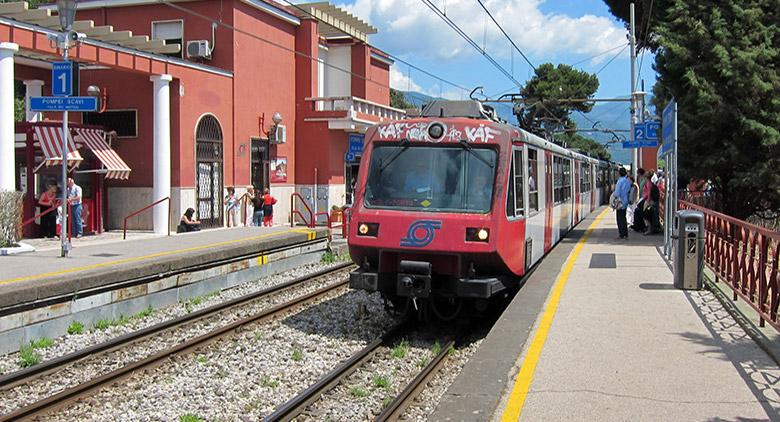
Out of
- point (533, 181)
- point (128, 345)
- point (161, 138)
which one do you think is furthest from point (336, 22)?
point (128, 345)

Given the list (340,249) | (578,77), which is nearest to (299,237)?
(340,249)

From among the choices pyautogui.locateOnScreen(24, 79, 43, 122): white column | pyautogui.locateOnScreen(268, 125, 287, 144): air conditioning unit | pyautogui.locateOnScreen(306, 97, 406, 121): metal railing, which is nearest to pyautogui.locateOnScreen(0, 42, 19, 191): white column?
pyautogui.locateOnScreen(24, 79, 43, 122): white column

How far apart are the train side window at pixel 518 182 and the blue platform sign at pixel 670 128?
3950mm

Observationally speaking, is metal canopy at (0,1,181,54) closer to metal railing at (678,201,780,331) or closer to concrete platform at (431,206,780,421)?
concrete platform at (431,206,780,421)

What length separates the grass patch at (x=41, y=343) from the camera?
9208mm

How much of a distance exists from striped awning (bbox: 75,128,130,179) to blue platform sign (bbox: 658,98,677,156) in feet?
44.2

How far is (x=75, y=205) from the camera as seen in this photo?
60.3 feet

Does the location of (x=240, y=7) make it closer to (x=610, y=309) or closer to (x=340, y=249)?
(x=340, y=249)

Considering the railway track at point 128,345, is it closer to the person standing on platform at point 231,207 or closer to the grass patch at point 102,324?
the grass patch at point 102,324

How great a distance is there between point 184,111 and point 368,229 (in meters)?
13.4

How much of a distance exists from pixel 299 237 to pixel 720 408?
12.7 m

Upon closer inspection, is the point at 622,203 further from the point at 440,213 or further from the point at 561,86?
the point at 561,86

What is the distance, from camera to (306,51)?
2709cm

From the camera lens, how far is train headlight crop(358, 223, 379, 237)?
9234 millimetres
